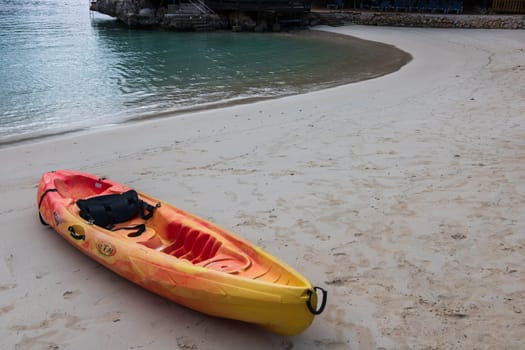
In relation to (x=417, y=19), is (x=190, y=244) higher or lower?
lower

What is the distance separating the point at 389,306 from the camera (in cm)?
342

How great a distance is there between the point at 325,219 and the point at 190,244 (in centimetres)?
150

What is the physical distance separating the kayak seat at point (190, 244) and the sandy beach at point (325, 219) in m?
0.48

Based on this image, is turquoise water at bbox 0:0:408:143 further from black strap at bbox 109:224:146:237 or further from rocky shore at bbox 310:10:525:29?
rocky shore at bbox 310:10:525:29

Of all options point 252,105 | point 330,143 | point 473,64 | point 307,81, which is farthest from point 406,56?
point 330,143

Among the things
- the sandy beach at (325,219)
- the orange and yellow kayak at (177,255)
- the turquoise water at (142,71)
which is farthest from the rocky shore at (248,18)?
the orange and yellow kayak at (177,255)

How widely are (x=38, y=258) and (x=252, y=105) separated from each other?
698 cm

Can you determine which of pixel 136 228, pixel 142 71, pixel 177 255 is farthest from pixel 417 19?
pixel 177 255

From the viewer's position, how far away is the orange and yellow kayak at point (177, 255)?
9.54ft

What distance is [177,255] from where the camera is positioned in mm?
3953

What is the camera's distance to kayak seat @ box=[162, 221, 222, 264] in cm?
379

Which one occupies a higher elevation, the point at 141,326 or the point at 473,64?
the point at 473,64

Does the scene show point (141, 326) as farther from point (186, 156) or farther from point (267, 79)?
point (267, 79)

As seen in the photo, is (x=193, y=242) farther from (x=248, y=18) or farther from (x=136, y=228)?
(x=248, y=18)
